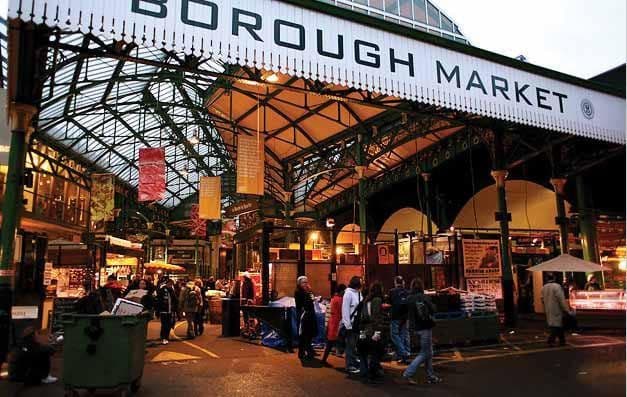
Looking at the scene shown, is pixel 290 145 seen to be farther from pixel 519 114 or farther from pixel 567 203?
pixel 519 114

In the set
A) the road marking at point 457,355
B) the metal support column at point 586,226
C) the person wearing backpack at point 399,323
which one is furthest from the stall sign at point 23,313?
the metal support column at point 586,226

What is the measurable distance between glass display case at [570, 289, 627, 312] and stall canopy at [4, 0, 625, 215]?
182 inches

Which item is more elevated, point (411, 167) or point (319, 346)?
point (411, 167)

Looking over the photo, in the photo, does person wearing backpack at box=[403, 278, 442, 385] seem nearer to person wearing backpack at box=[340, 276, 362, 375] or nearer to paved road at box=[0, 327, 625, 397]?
paved road at box=[0, 327, 625, 397]

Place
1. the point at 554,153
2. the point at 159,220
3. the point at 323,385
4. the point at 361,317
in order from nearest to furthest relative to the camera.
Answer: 1. the point at 323,385
2. the point at 361,317
3. the point at 554,153
4. the point at 159,220

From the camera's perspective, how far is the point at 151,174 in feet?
64.2

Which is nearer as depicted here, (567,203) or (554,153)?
(554,153)

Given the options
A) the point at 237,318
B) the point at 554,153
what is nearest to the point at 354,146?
the point at 554,153

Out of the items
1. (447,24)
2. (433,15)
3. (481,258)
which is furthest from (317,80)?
(447,24)

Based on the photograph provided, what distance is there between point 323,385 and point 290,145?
16.0 metres

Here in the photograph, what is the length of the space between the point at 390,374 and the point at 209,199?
1420 cm

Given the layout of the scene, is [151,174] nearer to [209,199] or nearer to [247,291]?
[209,199]

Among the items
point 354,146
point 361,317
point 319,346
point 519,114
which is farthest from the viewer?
point 354,146

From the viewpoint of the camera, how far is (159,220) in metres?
48.3
